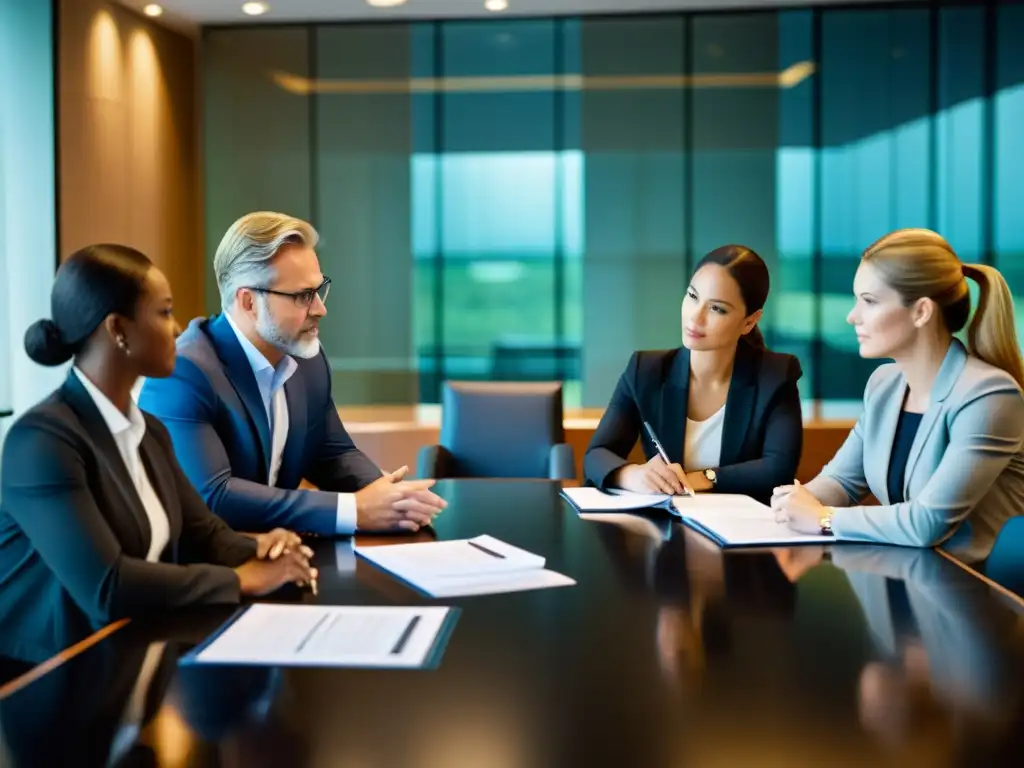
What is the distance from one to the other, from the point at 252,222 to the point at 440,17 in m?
4.97

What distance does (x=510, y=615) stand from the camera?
165cm

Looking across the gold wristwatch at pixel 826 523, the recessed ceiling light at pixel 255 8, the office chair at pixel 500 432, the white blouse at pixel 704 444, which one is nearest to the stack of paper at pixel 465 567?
the gold wristwatch at pixel 826 523

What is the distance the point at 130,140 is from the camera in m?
6.73

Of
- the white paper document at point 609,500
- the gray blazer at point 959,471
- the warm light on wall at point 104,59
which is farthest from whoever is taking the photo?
the warm light on wall at point 104,59

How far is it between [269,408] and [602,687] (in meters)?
1.57

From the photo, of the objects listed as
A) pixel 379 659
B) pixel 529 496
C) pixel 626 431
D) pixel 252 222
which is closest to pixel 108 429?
pixel 379 659

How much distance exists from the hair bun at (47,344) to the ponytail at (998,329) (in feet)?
6.18

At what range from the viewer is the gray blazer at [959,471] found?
2.20 meters

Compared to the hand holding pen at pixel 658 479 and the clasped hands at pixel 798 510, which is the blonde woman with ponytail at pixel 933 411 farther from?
the hand holding pen at pixel 658 479

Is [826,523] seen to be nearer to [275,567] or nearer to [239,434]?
[275,567]

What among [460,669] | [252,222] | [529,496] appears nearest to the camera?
[460,669]

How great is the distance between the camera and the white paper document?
262cm

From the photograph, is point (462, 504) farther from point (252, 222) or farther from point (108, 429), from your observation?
point (108, 429)

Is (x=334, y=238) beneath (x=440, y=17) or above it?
beneath
